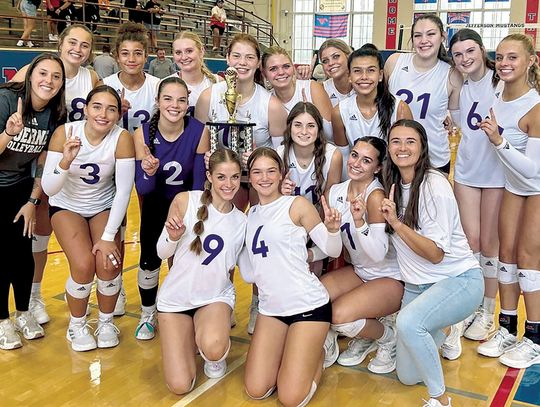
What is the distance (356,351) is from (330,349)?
19cm

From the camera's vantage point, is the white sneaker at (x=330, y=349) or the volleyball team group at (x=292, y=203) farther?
the white sneaker at (x=330, y=349)

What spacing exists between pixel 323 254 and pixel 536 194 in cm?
129

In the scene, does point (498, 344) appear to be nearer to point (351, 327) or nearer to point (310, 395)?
point (351, 327)

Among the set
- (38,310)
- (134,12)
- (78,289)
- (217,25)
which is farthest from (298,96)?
(217,25)

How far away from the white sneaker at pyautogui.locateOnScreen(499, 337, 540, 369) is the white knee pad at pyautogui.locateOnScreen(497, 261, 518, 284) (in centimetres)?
36

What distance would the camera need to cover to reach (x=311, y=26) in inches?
931

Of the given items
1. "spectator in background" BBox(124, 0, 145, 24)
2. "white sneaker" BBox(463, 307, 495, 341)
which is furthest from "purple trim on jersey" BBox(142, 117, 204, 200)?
"spectator in background" BBox(124, 0, 145, 24)

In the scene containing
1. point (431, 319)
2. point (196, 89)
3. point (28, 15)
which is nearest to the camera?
point (431, 319)

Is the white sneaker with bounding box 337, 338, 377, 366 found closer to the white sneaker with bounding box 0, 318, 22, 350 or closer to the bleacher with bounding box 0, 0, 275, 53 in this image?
the white sneaker with bounding box 0, 318, 22, 350

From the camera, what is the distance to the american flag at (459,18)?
2117 cm

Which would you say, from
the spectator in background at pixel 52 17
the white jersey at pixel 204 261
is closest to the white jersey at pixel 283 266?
the white jersey at pixel 204 261

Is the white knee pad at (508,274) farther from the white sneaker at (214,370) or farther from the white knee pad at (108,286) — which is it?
the white knee pad at (108,286)

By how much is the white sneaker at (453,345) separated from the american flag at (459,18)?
19.7 m

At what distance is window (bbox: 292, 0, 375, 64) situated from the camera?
890 inches
